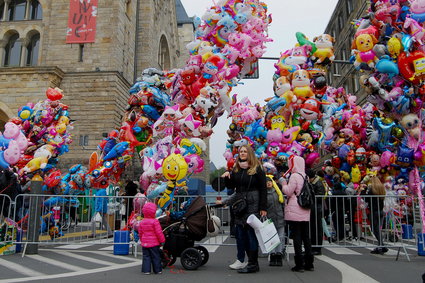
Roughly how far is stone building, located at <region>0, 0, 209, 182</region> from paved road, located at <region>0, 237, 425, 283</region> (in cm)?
1432

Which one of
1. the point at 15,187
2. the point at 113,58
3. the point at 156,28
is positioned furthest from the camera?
the point at 156,28

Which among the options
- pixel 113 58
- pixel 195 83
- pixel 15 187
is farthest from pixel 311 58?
pixel 113 58

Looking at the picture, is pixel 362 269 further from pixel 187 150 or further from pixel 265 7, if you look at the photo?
pixel 265 7

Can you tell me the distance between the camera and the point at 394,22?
8.98 m

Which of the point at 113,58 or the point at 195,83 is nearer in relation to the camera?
the point at 195,83

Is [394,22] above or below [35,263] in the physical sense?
above

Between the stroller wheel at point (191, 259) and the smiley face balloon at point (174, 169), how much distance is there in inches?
86.2

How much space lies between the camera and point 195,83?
35.7 feet

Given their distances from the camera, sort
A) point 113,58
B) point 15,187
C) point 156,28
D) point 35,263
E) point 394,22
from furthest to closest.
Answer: point 156,28, point 113,58, point 394,22, point 15,187, point 35,263

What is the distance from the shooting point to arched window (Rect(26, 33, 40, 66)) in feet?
88.4

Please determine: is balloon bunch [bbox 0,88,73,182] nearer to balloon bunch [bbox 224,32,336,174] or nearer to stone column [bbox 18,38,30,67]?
balloon bunch [bbox 224,32,336,174]

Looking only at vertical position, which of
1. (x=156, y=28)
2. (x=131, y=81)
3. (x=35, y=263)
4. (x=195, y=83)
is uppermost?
(x=156, y=28)

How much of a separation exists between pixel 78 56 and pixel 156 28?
11340mm

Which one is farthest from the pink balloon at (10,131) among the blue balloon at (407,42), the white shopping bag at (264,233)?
the blue balloon at (407,42)
